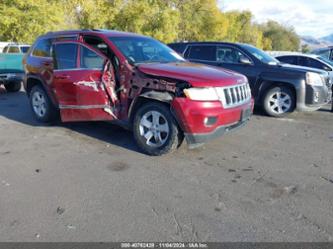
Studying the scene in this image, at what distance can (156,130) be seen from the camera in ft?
16.4

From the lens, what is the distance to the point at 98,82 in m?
5.39

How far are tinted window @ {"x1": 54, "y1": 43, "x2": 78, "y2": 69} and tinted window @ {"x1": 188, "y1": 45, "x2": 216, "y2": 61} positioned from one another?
12.9ft

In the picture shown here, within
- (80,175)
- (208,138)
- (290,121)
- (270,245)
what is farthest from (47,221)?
(290,121)

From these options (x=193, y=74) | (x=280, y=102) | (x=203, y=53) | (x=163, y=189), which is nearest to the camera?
(x=163, y=189)

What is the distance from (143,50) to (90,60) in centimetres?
89

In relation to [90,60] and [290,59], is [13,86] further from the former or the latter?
[290,59]

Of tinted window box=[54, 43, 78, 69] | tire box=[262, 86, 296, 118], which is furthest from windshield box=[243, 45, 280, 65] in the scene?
tinted window box=[54, 43, 78, 69]

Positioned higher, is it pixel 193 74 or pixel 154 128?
pixel 193 74

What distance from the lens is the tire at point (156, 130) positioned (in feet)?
15.7

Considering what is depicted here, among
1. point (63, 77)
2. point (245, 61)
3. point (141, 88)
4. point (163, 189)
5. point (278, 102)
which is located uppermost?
point (245, 61)

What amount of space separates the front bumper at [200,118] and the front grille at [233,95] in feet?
0.32

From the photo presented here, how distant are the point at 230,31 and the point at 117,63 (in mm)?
41901

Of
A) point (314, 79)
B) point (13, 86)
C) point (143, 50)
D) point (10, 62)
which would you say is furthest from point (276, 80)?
point (13, 86)

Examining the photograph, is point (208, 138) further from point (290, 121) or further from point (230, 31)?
point (230, 31)
